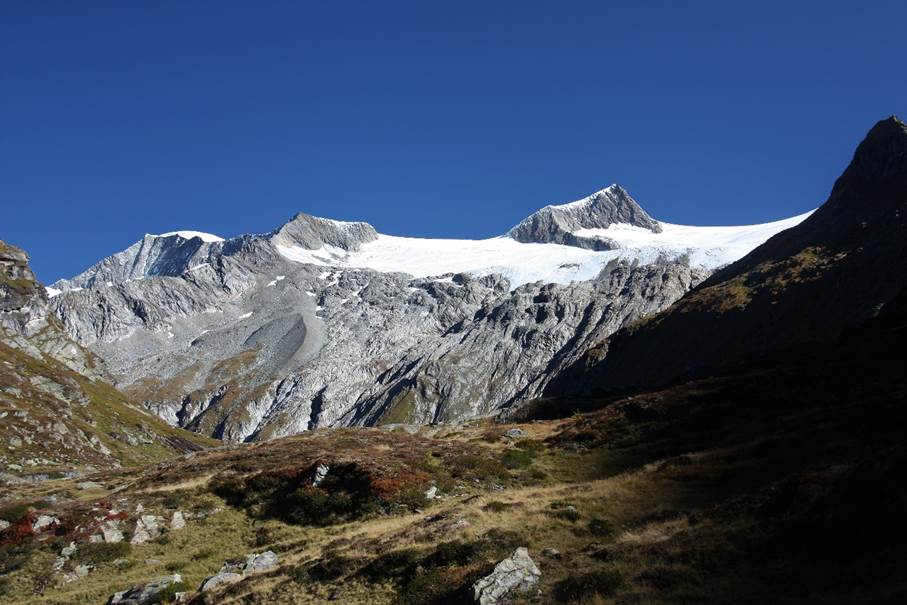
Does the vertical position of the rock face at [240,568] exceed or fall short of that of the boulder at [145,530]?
it falls short

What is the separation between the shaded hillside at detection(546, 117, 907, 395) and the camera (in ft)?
393

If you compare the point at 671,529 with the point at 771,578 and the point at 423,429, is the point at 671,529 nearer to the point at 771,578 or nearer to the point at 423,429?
the point at 771,578

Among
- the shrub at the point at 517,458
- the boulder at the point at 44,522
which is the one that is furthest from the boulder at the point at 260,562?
the shrub at the point at 517,458

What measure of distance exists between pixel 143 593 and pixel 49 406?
98.1 meters

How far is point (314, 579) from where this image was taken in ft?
93.6

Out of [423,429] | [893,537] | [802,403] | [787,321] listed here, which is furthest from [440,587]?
[787,321]

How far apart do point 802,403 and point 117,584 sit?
45473 millimetres

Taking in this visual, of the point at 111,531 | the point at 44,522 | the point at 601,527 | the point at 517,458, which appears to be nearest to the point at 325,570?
the point at 601,527

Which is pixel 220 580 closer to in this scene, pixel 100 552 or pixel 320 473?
pixel 100 552

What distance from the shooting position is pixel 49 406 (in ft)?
365

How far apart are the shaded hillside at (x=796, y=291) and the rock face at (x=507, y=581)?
285 feet

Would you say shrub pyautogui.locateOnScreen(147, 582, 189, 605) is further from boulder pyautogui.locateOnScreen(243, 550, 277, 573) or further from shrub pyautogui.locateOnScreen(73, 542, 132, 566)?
shrub pyautogui.locateOnScreen(73, 542, 132, 566)

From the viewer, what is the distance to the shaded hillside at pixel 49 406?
91.8 metres

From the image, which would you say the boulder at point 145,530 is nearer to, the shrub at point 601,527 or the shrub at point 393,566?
the shrub at point 393,566
